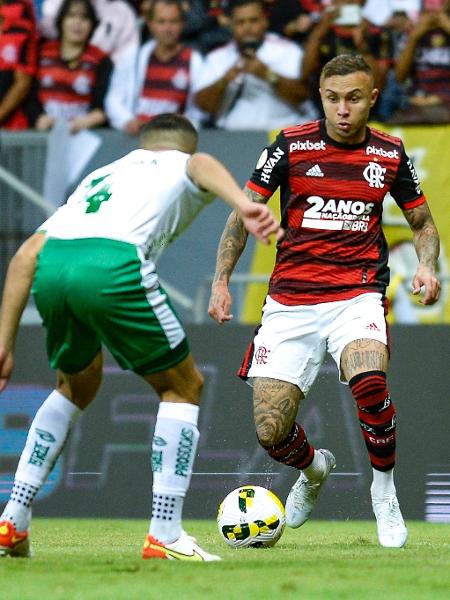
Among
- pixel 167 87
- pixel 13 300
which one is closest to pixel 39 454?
pixel 13 300

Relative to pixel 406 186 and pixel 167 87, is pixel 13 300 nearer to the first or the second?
pixel 406 186

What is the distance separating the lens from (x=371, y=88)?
7121mm

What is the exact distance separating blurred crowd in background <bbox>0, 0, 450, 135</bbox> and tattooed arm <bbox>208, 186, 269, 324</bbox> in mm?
4408

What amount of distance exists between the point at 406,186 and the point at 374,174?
22cm

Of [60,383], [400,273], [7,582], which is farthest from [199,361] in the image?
[7,582]

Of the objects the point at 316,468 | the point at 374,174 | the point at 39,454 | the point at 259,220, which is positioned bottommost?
the point at 316,468

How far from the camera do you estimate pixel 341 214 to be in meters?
7.14

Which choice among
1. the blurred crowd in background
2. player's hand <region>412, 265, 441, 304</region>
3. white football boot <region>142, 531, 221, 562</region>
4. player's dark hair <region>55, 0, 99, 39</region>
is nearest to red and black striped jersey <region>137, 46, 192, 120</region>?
the blurred crowd in background

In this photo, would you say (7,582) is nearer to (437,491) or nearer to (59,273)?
(59,273)

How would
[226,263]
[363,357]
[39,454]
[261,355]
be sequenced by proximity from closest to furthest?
[39,454], [363,357], [226,263], [261,355]

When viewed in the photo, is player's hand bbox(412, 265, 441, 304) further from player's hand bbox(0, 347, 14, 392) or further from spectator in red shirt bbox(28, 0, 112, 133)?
spectator in red shirt bbox(28, 0, 112, 133)

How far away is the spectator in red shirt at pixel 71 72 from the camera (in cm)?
1202

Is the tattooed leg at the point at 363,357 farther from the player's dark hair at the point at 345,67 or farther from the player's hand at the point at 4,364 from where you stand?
the player's hand at the point at 4,364

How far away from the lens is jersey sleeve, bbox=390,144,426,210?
7.24 metres
